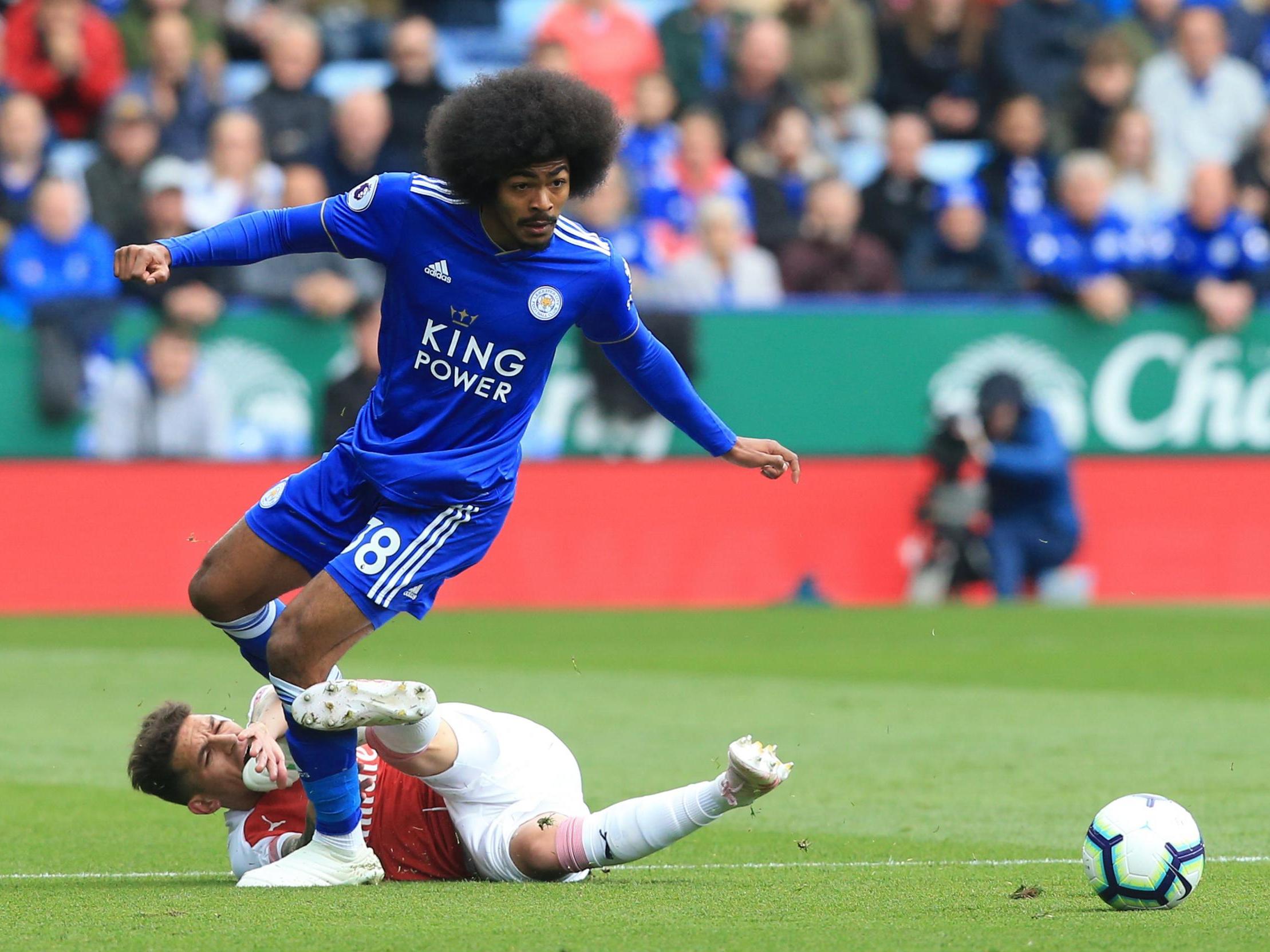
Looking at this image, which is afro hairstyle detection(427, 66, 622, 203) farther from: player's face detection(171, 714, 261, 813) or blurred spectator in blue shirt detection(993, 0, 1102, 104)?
blurred spectator in blue shirt detection(993, 0, 1102, 104)

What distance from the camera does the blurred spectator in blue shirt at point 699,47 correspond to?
18.7 meters

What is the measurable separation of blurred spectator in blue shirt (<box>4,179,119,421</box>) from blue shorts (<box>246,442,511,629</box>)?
915 cm

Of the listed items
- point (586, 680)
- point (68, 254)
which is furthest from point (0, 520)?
point (586, 680)

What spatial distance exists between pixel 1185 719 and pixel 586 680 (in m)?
3.18

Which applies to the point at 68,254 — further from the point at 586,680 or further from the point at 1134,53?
the point at 1134,53

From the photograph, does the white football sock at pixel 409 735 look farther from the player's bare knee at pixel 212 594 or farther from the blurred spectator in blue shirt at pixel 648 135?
the blurred spectator in blue shirt at pixel 648 135

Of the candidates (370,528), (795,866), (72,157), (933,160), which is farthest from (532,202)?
(933,160)

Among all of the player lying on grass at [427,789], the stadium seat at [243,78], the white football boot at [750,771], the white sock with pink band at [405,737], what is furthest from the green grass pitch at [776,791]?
the stadium seat at [243,78]

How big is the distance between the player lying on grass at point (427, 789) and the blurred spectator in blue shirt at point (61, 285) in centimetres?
905

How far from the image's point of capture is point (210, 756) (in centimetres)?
632

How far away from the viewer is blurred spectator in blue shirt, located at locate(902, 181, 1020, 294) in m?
17.2

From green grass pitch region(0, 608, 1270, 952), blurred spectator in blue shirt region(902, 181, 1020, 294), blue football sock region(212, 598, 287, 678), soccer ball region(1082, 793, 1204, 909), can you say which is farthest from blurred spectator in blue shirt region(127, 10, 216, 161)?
soccer ball region(1082, 793, 1204, 909)

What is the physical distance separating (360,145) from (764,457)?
10198 millimetres

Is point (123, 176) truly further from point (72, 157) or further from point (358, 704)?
point (358, 704)
